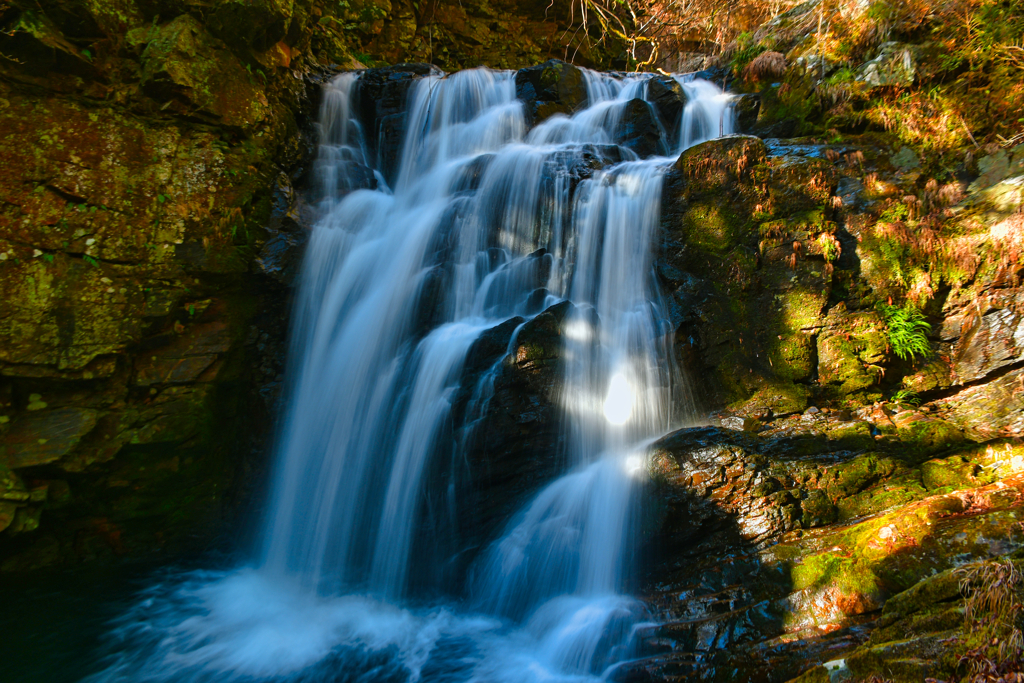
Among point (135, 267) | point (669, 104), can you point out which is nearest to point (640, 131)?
point (669, 104)

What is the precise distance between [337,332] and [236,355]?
1165mm

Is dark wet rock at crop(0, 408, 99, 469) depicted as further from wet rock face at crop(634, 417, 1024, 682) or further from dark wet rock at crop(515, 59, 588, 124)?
dark wet rock at crop(515, 59, 588, 124)

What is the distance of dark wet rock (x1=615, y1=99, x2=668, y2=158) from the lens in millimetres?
8344

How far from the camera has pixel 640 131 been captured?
8.45 m

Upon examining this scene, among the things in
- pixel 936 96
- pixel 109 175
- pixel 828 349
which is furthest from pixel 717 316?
pixel 109 175

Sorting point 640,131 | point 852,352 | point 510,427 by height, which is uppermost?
point 640,131

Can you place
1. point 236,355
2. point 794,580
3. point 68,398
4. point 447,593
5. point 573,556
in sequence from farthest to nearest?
point 236,355
point 68,398
point 447,593
point 573,556
point 794,580

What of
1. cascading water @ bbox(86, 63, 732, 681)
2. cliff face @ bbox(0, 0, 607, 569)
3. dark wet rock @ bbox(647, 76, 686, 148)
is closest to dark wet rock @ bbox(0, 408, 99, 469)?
cliff face @ bbox(0, 0, 607, 569)

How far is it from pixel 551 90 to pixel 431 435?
705 centimetres

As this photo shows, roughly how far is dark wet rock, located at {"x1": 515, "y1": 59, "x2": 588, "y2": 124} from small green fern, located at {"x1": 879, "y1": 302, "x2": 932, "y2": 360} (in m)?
6.39

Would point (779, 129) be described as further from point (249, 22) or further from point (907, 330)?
point (249, 22)

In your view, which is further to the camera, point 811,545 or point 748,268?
point 748,268

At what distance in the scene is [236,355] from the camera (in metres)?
6.15

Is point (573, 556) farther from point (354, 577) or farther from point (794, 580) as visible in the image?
point (354, 577)
